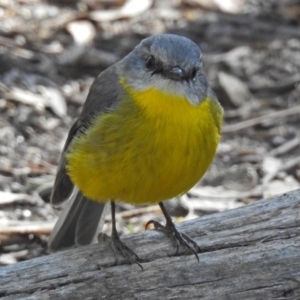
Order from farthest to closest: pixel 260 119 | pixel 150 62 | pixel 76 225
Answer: pixel 260 119 < pixel 76 225 < pixel 150 62

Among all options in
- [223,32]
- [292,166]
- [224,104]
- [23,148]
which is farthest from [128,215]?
[223,32]

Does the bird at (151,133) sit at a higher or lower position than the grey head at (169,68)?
lower

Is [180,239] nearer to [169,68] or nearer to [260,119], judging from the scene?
[169,68]

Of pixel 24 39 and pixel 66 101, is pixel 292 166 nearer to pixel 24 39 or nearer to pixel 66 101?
pixel 66 101

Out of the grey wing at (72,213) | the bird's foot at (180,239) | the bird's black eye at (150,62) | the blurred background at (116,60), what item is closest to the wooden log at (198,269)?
the bird's foot at (180,239)

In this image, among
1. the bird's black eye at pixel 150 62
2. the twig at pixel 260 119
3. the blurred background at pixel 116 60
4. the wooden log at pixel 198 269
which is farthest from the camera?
the twig at pixel 260 119

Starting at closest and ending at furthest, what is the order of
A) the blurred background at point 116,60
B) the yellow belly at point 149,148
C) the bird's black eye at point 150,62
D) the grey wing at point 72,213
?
the yellow belly at point 149,148, the bird's black eye at point 150,62, the grey wing at point 72,213, the blurred background at point 116,60

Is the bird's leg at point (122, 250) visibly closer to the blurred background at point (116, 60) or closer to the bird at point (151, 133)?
the bird at point (151, 133)

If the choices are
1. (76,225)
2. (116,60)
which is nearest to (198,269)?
(76,225)
